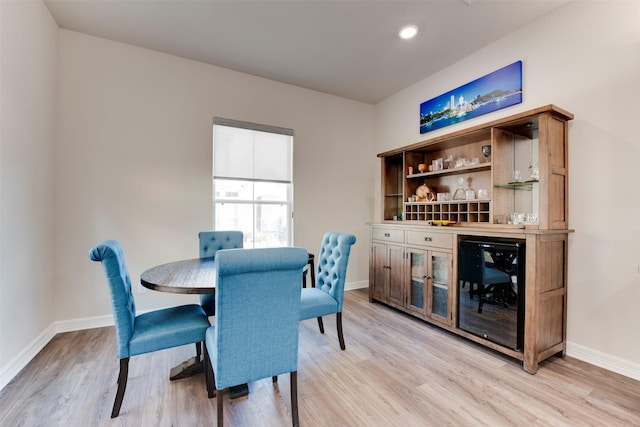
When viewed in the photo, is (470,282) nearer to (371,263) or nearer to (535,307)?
(535,307)

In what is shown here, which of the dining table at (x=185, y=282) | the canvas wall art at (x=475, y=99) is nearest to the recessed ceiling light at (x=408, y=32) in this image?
the canvas wall art at (x=475, y=99)

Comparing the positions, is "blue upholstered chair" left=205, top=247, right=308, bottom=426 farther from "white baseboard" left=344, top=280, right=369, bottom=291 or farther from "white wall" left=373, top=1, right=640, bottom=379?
"white baseboard" left=344, top=280, right=369, bottom=291

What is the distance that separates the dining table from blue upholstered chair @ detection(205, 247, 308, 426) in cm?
38

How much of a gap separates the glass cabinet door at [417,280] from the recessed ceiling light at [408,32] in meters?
2.23

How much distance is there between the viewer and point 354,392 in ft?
6.26

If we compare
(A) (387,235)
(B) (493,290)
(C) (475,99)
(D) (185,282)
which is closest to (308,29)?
(C) (475,99)

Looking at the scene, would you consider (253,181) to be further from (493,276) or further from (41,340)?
(493,276)

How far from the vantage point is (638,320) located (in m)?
2.09

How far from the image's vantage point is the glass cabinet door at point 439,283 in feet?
9.21

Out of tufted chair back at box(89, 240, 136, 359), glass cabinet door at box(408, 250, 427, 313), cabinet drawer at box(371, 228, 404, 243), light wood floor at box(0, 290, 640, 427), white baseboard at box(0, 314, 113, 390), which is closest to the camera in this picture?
tufted chair back at box(89, 240, 136, 359)

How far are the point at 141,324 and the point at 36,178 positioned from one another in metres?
1.78

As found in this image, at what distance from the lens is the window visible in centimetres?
356

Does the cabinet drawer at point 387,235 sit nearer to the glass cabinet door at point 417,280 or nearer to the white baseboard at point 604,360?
the glass cabinet door at point 417,280

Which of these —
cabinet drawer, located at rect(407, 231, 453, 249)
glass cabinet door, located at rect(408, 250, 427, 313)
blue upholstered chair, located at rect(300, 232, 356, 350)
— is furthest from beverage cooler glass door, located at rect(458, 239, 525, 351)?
blue upholstered chair, located at rect(300, 232, 356, 350)
